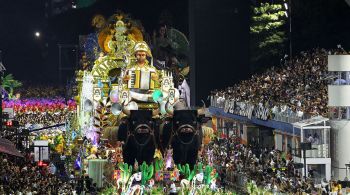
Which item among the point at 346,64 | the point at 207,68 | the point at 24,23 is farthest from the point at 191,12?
the point at 24,23

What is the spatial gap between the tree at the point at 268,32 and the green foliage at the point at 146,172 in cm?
4137

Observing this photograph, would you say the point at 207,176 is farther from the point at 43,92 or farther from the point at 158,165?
the point at 43,92

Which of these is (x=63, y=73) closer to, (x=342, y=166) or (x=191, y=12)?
(x=191, y=12)

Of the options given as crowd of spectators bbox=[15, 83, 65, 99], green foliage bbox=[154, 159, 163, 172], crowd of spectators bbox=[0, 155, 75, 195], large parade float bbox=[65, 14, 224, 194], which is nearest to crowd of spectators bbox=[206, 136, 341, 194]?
large parade float bbox=[65, 14, 224, 194]

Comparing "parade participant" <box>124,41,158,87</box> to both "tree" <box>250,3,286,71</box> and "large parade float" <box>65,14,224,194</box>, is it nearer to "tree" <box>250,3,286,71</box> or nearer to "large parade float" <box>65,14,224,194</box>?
"large parade float" <box>65,14,224,194</box>

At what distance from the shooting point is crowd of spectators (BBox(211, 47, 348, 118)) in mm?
50469

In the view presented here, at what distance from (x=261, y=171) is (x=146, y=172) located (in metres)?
9.53

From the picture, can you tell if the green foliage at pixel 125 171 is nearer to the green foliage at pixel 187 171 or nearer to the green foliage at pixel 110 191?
the green foliage at pixel 110 191

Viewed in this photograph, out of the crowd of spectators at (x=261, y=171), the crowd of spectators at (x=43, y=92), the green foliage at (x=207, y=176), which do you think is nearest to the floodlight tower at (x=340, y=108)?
the crowd of spectators at (x=261, y=171)

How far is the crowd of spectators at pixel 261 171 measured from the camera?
37906 mm

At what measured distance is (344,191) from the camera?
4072 cm

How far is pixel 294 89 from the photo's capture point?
5578 centimetres

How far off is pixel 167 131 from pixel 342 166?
12.0 metres

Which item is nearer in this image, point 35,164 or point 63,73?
point 35,164
